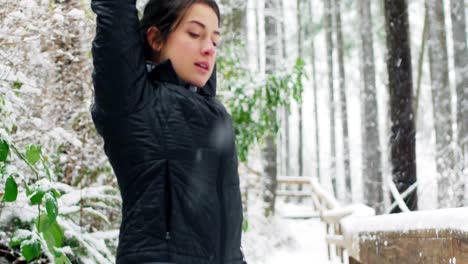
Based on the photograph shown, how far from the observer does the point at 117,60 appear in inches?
58.0

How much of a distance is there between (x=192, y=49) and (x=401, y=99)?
669 cm

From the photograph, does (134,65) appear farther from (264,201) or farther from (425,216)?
(264,201)

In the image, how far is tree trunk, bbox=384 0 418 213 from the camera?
7.76 m

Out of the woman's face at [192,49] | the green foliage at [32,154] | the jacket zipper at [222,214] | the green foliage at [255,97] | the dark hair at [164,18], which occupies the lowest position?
the jacket zipper at [222,214]

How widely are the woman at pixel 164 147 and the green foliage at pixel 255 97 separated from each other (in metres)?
5.58

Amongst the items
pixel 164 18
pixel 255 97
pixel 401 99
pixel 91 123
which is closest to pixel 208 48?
pixel 164 18

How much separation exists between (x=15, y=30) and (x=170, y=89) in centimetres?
199

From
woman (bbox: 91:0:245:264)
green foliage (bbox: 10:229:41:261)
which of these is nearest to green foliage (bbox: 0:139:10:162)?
green foliage (bbox: 10:229:41:261)

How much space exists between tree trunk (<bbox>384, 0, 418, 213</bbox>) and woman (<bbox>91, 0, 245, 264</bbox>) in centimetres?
657

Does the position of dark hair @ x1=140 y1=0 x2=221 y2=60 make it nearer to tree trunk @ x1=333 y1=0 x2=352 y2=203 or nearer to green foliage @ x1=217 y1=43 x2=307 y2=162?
green foliage @ x1=217 y1=43 x2=307 y2=162

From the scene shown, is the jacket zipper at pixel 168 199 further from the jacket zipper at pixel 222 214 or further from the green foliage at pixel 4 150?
the green foliage at pixel 4 150

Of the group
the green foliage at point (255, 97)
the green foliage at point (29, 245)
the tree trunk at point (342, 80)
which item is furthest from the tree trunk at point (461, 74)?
the green foliage at point (29, 245)

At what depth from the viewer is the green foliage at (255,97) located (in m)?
7.26

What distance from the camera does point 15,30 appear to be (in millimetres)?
3209
